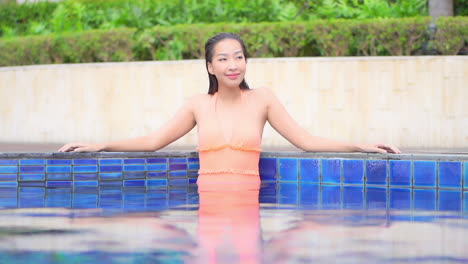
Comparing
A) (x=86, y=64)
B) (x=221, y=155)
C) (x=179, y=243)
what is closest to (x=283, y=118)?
(x=221, y=155)

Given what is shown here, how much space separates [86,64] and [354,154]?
250 inches

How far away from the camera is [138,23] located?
41.2 feet

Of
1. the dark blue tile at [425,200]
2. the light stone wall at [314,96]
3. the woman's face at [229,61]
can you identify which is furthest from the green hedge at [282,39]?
the woman's face at [229,61]

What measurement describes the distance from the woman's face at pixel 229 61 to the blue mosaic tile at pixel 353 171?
3.85 ft

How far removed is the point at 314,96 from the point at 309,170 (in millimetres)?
4294

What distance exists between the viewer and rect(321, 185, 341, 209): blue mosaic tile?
5.54 meters

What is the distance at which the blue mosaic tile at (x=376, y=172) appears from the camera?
20.7 feet

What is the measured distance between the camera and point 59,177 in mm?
6848

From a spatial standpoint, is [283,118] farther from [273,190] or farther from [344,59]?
[344,59]

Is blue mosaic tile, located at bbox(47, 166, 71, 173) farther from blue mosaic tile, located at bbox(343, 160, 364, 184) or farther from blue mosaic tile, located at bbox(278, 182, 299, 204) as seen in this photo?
blue mosaic tile, located at bbox(343, 160, 364, 184)

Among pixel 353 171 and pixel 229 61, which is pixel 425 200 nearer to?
pixel 353 171

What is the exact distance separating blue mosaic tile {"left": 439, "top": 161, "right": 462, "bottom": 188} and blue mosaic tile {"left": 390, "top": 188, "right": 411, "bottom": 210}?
0.86 ft

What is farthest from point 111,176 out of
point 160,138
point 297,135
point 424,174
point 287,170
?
point 424,174

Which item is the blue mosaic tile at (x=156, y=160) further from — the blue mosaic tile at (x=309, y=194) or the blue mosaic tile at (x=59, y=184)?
the blue mosaic tile at (x=309, y=194)
